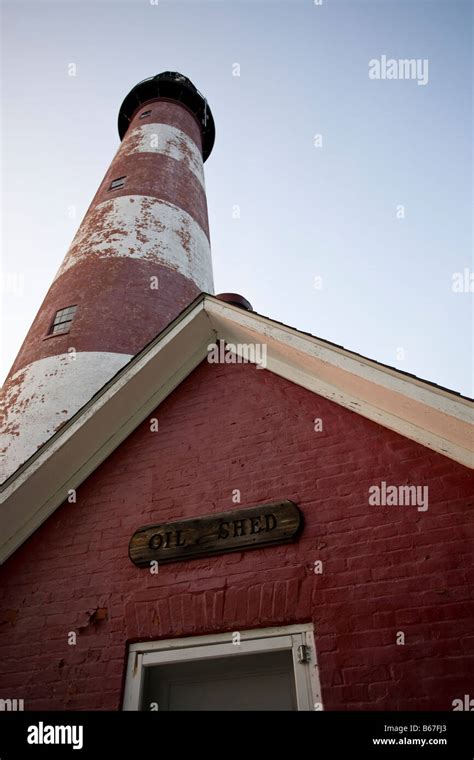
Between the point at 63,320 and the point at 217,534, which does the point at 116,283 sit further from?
the point at 217,534

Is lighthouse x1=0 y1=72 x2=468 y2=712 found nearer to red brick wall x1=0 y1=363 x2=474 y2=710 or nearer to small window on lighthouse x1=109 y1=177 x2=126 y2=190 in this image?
red brick wall x1=0 y1=363 x2=474 y2=710

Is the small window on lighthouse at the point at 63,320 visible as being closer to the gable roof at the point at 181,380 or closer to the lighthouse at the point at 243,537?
the gable roof at the point at 181,380

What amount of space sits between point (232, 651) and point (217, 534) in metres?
0.90

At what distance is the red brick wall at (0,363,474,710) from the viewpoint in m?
3.52

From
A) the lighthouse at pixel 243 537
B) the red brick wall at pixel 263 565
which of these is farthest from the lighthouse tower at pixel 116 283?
the red brick wall at pixel 263 565

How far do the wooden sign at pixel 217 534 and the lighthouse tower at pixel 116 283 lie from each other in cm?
415

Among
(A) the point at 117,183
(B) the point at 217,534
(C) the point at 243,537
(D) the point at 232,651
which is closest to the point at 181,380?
(B) the point at 217,534

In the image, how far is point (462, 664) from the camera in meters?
3.31

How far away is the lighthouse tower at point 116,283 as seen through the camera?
28.6ft

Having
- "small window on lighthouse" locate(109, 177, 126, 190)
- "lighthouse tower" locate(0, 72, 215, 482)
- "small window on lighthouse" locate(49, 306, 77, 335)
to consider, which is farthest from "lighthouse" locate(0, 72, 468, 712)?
"small window on lighthouse" locate(109, 177, 126, 190)

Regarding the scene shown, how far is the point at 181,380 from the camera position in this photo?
222 inches
